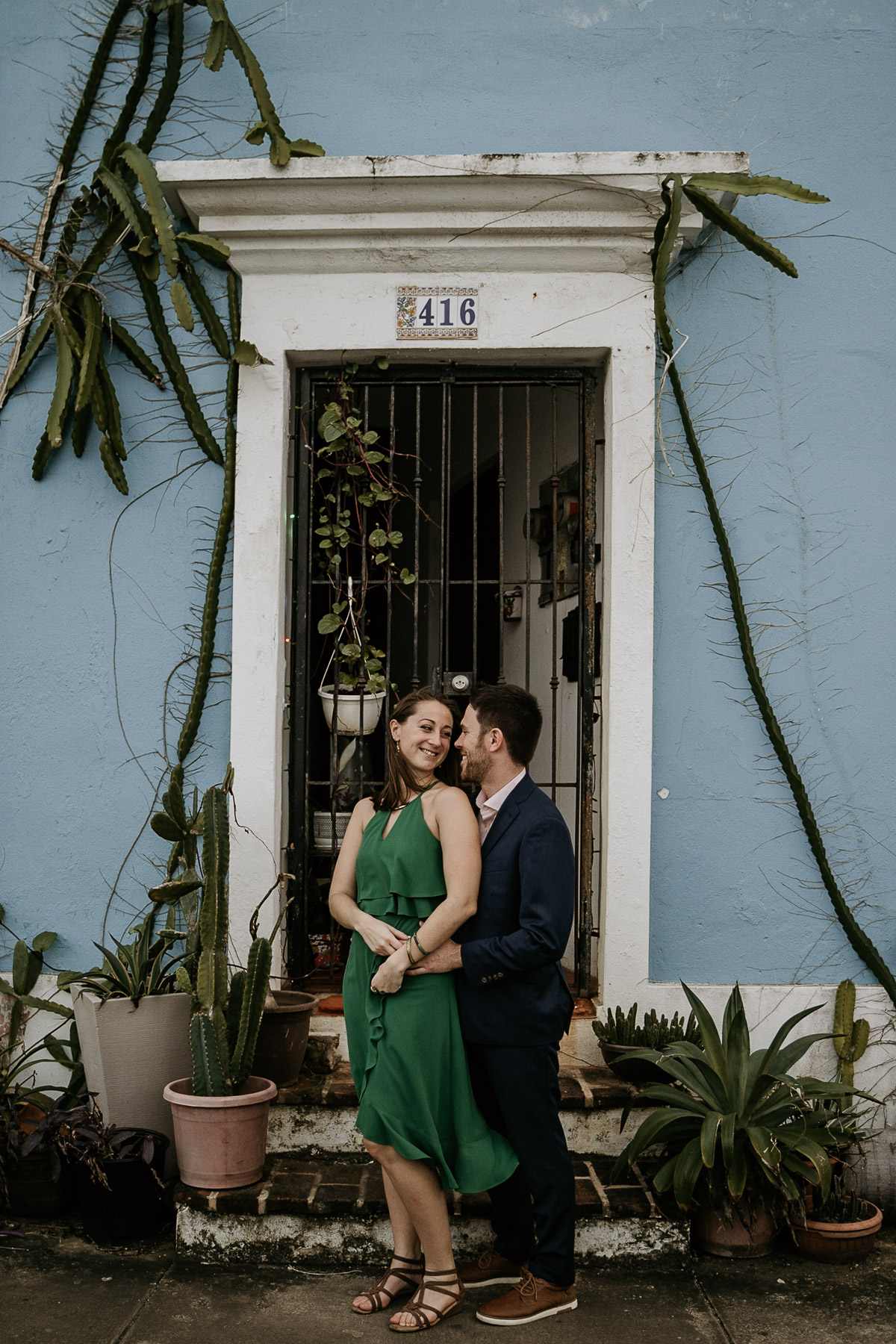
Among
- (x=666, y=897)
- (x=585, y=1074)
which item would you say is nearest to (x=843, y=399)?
(x=666, y=897)

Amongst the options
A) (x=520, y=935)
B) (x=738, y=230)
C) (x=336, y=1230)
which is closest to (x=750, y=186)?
(x=738, y=230)

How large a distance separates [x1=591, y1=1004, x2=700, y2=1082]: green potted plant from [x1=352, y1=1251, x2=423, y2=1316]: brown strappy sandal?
1098mm

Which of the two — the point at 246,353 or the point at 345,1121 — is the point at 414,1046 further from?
the point at 246,353

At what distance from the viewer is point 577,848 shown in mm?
4684

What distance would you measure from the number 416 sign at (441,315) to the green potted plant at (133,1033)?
2.56 meters

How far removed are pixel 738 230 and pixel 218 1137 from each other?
148 inches

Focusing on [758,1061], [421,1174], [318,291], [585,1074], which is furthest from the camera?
[318,291]

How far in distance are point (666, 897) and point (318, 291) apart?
2870 mm

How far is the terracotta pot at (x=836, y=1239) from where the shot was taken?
3586 millimetres

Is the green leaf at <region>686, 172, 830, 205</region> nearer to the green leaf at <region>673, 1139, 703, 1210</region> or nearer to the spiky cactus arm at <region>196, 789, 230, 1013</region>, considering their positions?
the spiky cactus arm at <region>196, 789, 230, 1013</region>

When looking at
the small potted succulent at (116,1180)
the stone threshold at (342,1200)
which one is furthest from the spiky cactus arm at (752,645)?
the small potted succulent at (116,1180)

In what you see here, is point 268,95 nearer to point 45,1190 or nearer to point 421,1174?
point 421,1174

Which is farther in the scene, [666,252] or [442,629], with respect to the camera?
[442,629]

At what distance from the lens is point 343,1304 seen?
127 inches
